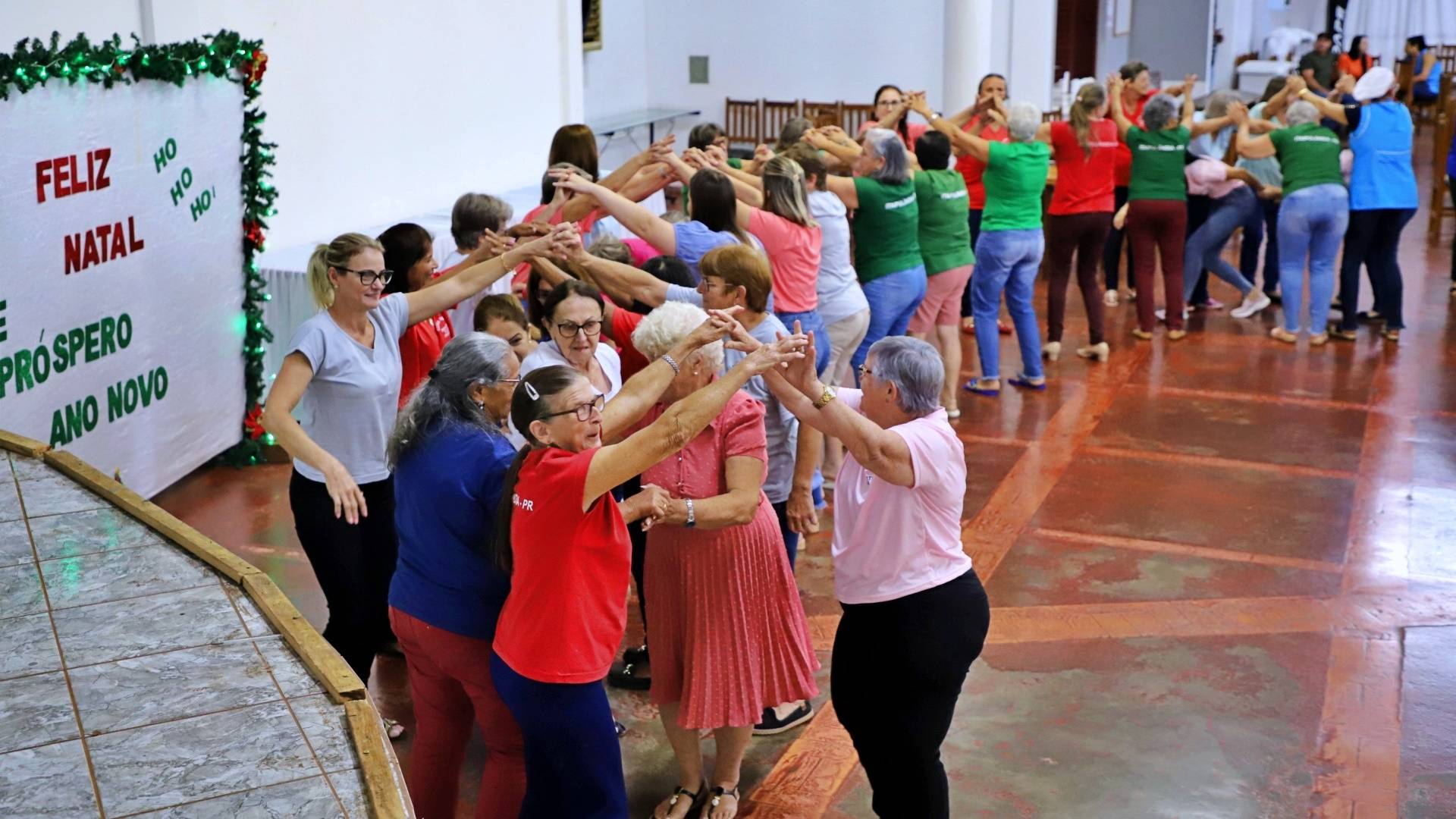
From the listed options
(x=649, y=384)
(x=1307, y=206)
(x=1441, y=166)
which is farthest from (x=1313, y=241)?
(x=649, y=384)

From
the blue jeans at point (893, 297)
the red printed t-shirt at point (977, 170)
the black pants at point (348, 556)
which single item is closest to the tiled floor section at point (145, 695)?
the black pants at point (348, 556)

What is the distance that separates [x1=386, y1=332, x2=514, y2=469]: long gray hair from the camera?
3107 millimetres

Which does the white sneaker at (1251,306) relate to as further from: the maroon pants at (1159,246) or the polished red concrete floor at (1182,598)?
the polished red concrete floor at (1182,598)

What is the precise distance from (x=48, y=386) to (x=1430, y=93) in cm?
1987

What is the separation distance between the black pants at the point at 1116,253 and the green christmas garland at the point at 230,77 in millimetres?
5953

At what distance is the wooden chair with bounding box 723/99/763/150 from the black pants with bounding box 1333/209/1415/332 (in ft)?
26.1

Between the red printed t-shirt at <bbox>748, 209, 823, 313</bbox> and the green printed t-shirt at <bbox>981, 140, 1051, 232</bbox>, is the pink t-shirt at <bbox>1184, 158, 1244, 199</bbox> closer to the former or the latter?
the green printed t-shirt at <bbox>981, 140, 1051, 232</bbox>

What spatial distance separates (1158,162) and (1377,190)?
142 cm

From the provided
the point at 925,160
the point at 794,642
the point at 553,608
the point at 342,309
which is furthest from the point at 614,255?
the point at 925,160

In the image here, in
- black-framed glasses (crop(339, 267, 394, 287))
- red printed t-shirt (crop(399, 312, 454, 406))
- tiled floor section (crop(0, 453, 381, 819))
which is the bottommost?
tiled floor section (crop(0, 453, 381, 819))

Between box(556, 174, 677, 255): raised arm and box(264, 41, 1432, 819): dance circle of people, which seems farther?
box(556, 174, 677, 255): raised arm

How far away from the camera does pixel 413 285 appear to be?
178 inches

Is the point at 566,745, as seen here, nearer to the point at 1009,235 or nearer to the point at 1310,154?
the point at 1009,235

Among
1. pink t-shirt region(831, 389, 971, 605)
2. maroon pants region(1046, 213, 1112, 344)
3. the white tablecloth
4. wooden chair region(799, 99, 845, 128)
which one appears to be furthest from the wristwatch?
wooden chair region(799, 99, 845, 128)
